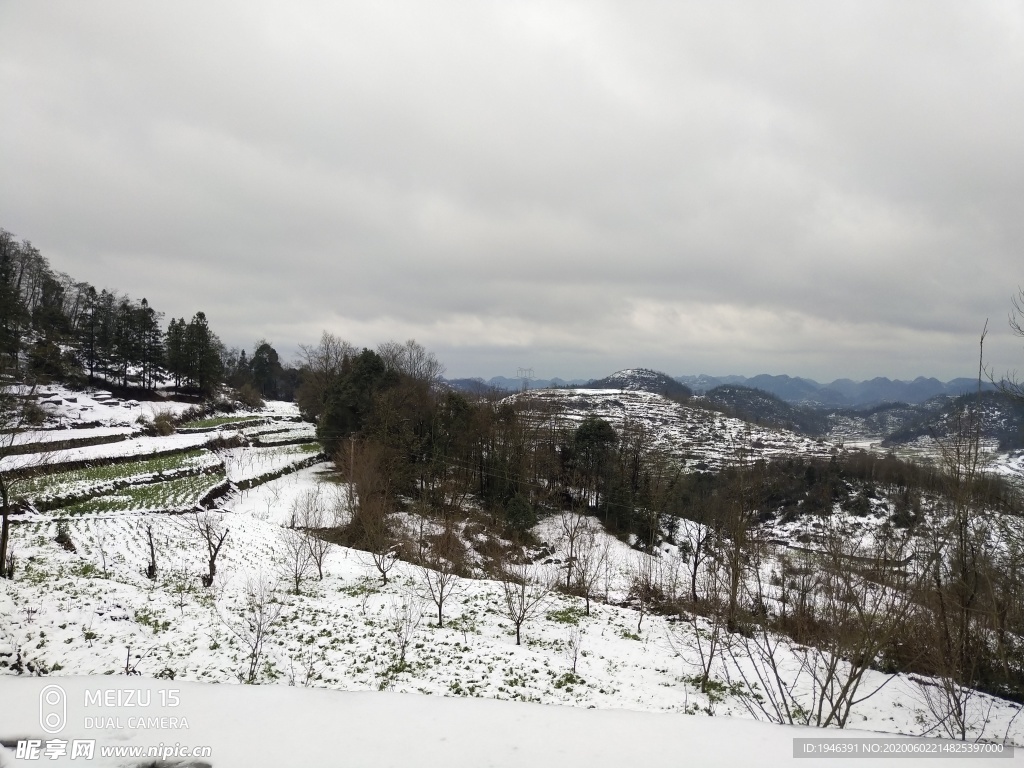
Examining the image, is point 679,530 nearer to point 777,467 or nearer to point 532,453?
point 532,453

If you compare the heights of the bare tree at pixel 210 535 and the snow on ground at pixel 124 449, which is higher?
the snow on ground at pixel 124 449

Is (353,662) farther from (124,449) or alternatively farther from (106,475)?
(124,449)

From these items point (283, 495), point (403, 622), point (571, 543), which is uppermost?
point (571, 543)

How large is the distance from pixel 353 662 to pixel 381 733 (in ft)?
28.3

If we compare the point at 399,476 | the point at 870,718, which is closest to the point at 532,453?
the point at 399,476

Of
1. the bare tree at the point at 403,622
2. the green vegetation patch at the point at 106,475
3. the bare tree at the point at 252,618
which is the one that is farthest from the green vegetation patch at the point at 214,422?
the bare tree at the point at 403,622

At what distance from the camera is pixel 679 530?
38.0 meters

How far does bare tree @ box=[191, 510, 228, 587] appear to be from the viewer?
1391 cm

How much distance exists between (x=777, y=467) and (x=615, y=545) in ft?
113

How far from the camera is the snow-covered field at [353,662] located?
9.53ft

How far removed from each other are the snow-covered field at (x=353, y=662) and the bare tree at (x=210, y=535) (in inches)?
9.0

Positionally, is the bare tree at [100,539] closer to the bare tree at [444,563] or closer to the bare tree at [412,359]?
the bare tree at [444,563]

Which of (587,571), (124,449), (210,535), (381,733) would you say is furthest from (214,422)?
(381,733)

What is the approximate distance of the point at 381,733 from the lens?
2939 mm
